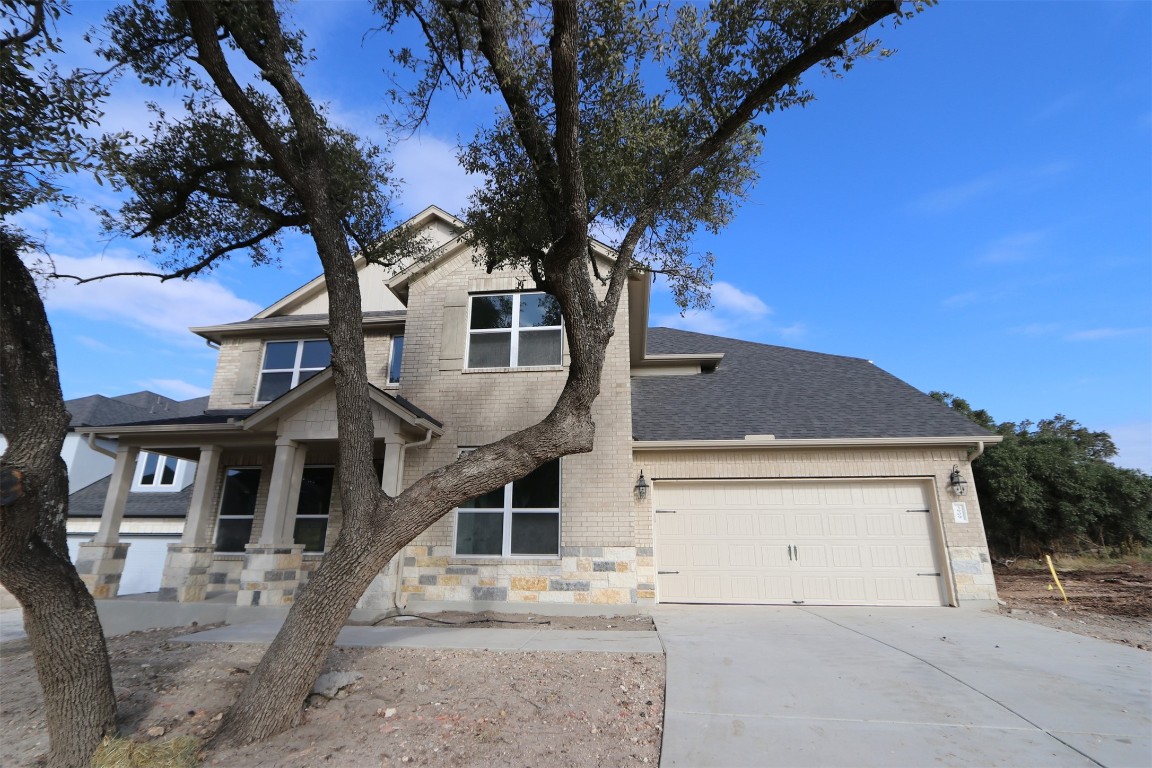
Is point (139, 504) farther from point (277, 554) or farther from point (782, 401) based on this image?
point (782, 401)

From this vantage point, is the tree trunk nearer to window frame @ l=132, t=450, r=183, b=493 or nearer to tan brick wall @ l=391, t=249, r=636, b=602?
tan brick wall @ l=391, t=249, r=636, b=602

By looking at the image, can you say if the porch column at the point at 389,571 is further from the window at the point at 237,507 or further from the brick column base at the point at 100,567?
the brick column base at the point at 100,567

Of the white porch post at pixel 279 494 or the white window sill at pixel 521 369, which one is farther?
the white window sill at pixel 521 369

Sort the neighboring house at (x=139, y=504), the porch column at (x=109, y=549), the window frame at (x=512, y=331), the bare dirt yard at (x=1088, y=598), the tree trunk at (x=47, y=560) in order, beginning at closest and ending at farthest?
1. the tree trunk at (x=47, y=560)
2. the bare dirt yard at (x=1088, y=598)
3. the porch column at (x=109, y=549)
4. the window frame at (x=512, y=331)
5. the neighboring house at (x=139, y=504)

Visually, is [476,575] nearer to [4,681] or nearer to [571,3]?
[4,681]

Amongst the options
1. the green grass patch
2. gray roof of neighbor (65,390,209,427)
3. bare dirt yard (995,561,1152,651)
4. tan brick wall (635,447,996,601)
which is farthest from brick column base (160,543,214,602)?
bare dirt yard (995,561,1152,651)

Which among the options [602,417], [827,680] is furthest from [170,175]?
[827,680]

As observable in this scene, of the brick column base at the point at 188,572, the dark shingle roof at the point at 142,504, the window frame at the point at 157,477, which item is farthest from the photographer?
the window frame at the point at 157,477

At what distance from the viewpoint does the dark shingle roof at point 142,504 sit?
14.6m

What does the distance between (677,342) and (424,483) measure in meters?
11.0

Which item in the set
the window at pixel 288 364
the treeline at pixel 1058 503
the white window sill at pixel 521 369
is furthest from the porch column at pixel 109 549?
the treeline at pixel 1058 503

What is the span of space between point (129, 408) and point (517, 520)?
20.0 meters

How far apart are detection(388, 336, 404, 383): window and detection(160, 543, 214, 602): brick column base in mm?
4414

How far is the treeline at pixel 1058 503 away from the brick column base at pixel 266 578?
1872 centimetres
